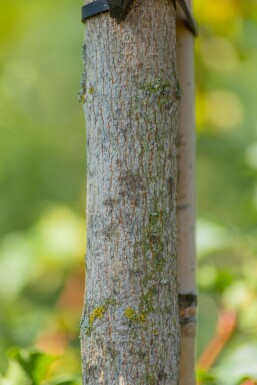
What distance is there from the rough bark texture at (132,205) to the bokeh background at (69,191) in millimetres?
231

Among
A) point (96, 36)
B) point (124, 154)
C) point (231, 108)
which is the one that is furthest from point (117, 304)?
point (231, 108)

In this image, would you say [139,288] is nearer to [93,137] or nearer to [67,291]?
[93,137]

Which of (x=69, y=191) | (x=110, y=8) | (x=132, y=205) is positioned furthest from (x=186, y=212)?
(x=69, y=191)

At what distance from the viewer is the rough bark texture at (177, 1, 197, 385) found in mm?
1047

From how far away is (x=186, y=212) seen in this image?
3.49ft

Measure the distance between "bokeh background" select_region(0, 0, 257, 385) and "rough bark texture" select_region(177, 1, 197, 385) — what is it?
0.14m

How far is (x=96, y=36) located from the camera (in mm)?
960

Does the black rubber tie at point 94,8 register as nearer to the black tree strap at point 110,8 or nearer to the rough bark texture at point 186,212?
the black tree strap at point 110,8

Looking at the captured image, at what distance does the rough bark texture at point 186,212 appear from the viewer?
41.2 inches

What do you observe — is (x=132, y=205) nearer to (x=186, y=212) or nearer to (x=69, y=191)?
(x=186, y=212)

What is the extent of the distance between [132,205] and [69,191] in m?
2.62

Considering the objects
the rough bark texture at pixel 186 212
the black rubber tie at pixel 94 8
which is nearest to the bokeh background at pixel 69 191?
the rough bark texture at pixel 186 212

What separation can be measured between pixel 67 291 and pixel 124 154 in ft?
4.90

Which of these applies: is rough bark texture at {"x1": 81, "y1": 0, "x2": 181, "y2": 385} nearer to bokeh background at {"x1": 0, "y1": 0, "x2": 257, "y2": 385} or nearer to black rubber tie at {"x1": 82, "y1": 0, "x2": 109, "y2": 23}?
black rubber tie at {"x1": 82, "y1": 0, "x2": 109, "y2": 23}
